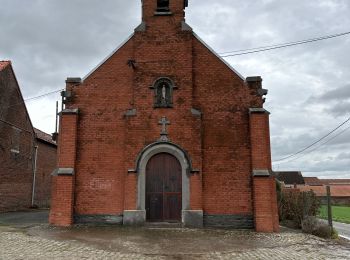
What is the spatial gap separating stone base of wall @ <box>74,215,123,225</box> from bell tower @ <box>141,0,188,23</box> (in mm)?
8401

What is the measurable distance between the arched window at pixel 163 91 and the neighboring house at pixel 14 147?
37.3 feet

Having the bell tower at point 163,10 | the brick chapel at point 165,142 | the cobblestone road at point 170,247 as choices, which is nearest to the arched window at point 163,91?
the brick chapel at point 165,142

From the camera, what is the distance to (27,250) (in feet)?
32.3

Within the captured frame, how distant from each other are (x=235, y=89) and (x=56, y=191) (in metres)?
8.28

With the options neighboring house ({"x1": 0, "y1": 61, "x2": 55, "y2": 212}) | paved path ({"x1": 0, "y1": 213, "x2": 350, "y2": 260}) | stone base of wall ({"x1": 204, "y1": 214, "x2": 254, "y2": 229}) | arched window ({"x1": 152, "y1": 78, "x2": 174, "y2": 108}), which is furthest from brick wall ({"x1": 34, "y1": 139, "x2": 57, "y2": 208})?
stone base of wall ({"x1": 204, "y1": 214, "x2": 254, "y2": 229})

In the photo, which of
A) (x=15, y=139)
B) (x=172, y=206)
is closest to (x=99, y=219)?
(x=172, y=206)

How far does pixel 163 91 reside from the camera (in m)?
16.0

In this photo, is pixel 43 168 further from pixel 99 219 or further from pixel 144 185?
pixel 144 185

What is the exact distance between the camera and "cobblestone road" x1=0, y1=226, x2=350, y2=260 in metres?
9.46

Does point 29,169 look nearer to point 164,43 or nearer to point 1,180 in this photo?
point 1,180

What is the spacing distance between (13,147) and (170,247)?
16.8 m

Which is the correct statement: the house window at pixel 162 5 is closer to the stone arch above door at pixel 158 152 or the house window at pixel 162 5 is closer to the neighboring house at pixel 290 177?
the stone arch above door at pixel 158 152

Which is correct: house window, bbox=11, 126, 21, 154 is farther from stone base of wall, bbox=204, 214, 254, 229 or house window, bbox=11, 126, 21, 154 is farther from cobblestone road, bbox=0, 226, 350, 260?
stone base of wall, bbox=204, 214, 254, 229

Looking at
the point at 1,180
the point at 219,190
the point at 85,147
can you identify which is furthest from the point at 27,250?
the point at 1,180
